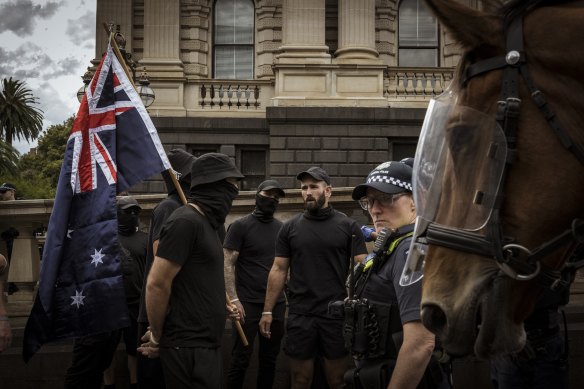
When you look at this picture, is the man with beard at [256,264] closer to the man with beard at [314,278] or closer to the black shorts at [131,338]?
the man with beard at [314,278]

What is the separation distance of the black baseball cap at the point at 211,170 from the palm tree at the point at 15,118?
2575 inches

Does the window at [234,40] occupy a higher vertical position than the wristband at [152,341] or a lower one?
higher

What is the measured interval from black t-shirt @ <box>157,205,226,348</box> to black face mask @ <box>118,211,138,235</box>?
99.7 inches

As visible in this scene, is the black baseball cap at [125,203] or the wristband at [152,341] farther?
the black baseball cap at [125,203]

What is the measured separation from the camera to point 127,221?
7.89 metres

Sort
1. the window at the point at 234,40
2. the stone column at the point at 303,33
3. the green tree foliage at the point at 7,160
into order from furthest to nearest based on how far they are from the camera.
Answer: the green tree foliage at the point at 7,160 < the window at the point at 234,40 < the stone column at the point at 303,33

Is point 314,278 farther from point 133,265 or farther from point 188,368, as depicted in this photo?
point 188,368

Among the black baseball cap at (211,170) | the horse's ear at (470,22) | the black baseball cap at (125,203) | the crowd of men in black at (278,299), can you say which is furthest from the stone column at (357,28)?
the horse's ear at (470,22)

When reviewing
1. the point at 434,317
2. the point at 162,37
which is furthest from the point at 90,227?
the point at 162,37

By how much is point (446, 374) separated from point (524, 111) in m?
2.52

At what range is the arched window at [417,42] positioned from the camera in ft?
78.4

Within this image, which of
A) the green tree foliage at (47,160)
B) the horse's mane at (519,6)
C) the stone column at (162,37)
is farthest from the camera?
the green tree foliage at (47,160)

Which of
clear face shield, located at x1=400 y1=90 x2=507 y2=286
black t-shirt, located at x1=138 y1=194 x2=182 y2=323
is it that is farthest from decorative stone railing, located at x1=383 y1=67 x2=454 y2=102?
clear face shield, located at x1=400 y1=90 x2=507 y2=286

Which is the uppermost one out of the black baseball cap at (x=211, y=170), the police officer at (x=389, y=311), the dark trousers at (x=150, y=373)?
the black baseball cap at (x=211, y=170)
